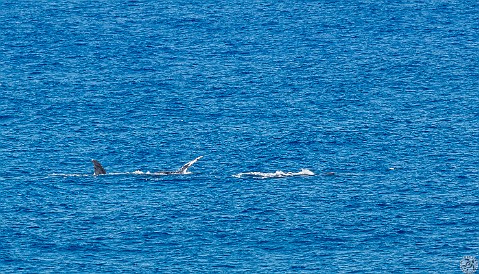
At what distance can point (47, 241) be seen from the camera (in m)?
143

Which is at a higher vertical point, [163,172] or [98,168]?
[163,172]

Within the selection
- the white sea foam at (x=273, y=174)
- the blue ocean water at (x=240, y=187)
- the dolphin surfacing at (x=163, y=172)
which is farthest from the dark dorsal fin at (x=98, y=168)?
the white sea foam at (x=273, y=174)

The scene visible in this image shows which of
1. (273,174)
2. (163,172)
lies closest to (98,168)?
(163,172)

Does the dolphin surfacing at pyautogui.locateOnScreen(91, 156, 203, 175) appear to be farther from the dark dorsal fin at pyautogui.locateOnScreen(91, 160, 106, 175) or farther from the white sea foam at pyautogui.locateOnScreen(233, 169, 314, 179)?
the white sea foam at pyautogui.locateOnScreen(233, 169, 314, 179)

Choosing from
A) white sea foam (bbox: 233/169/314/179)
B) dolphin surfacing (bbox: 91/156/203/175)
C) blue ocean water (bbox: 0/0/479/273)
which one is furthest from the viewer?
white sea foam (bbox: 233/169/314/179)

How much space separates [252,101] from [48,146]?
118ft

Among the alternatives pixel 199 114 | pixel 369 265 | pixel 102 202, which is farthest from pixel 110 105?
pixel 369 265

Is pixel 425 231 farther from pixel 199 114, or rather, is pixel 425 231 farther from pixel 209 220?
pixel 199 114

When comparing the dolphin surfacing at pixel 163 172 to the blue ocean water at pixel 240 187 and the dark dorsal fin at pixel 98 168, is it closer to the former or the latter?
the dark dorsal fin at pixel 98 168

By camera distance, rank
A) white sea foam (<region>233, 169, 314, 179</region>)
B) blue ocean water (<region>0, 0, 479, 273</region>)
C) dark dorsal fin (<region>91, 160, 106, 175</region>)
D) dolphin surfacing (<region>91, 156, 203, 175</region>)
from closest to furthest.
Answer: blue ocean water (<region>0, 0, 479, 273</region>) < dark dorsal fin (<region>91, 160, 106, 175</region>) < dolphin surfacing (<region>91, 156, 203, 175</region>) < white sea foam (<region>233, 169, 314, 179</region>)

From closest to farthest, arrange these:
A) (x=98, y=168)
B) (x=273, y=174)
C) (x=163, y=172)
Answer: (x=98, y=168), (x=273, y=174), (x=163, y=172)

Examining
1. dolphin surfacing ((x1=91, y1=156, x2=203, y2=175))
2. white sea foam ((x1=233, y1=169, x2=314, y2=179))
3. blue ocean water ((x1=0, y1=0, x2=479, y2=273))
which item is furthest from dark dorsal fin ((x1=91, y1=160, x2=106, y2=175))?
white sea foam ((x1=233, y1=169, x2=314, y2=179))

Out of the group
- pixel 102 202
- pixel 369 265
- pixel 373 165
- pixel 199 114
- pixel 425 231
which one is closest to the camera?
pixel 369 265

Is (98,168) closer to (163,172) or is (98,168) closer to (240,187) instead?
(163,172)
